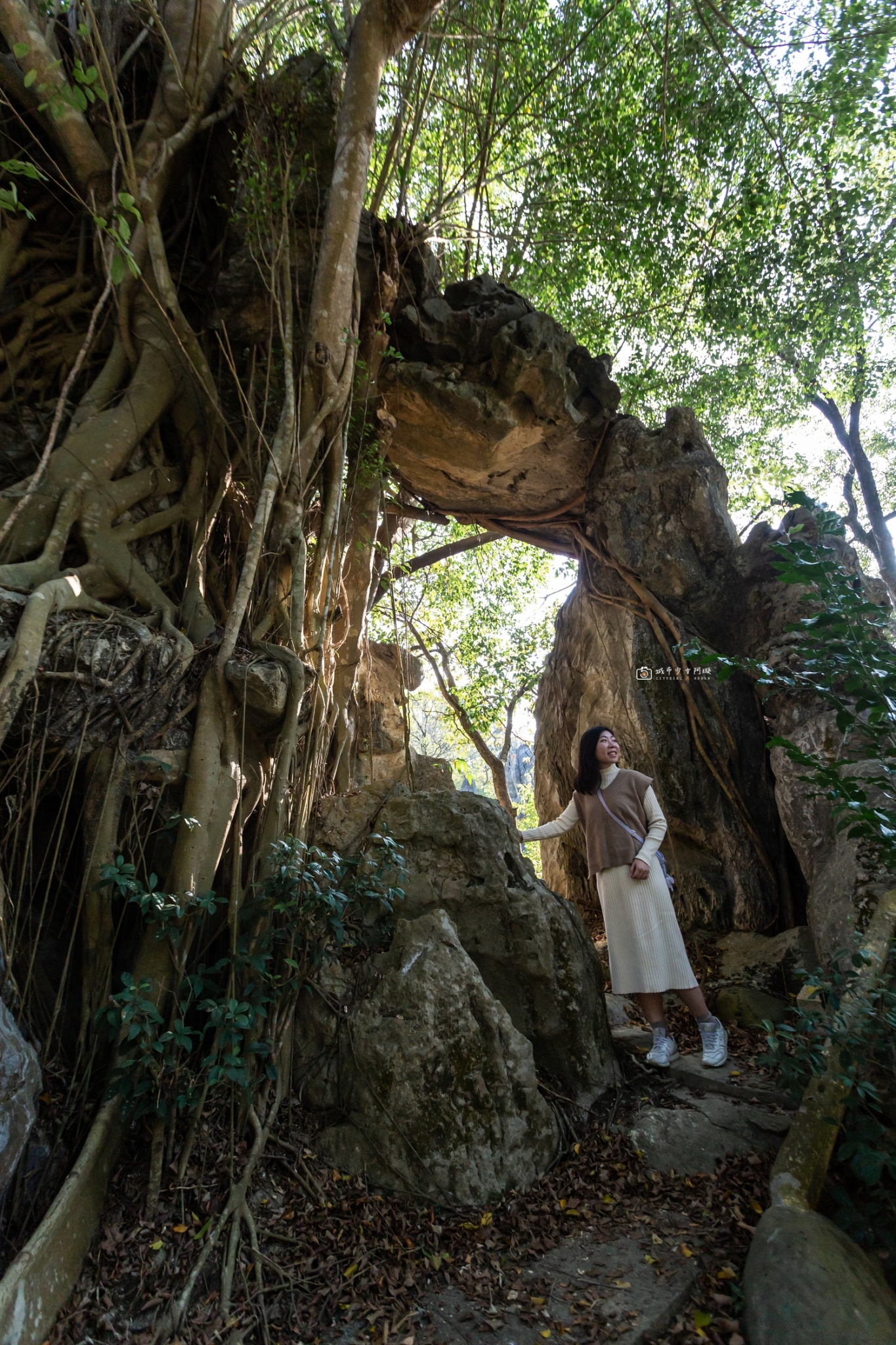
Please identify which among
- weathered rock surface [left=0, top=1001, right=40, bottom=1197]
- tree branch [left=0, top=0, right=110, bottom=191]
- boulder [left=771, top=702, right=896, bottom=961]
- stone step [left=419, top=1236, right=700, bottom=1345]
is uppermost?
tree branch [left=0, top=0, right=110, bottom=191]

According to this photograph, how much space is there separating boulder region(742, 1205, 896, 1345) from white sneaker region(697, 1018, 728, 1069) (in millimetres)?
1205

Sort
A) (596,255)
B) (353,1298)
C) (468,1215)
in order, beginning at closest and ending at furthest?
1. (353,1298)
2. (468,1215)
3. (596,255)

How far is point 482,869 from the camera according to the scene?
340 centimetres

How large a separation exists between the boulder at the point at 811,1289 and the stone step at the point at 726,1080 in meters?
0.85

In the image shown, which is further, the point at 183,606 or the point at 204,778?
the point at 183,606

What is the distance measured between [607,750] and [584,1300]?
2220mm

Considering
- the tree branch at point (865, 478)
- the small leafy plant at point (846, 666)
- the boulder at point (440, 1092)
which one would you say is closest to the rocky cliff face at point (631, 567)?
the small leafy plant at point (846, 666)

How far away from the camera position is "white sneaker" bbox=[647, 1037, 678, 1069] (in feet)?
10.9

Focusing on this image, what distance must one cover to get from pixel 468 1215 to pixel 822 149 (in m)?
7.60

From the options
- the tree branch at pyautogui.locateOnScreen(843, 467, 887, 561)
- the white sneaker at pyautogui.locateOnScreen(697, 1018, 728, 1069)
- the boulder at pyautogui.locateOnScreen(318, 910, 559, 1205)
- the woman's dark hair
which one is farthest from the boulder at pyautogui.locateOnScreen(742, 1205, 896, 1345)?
the tree branch at pyautogui.locateOnScreen(843, 467, 887, 561)

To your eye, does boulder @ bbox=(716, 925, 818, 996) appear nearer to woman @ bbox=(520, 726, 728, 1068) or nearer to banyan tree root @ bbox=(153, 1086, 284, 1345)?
woman @ bbox=(520, 726, 728, 1068)

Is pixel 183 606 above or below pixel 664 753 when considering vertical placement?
above

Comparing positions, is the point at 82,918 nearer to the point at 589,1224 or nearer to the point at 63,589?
the point at 63,589

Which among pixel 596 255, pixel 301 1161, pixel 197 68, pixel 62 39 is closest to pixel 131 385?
pixel 197 68
